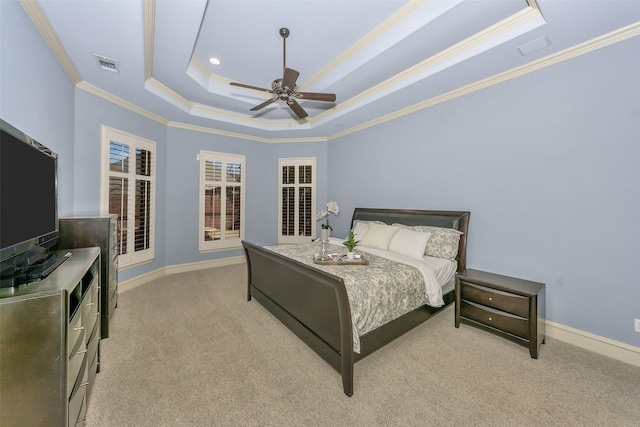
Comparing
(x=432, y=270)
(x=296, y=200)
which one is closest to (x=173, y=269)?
(x=296, y=200)

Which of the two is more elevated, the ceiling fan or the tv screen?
the ceiling fan

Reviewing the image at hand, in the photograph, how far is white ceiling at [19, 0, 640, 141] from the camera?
84.0 inches

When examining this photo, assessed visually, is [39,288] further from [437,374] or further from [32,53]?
[437,374]

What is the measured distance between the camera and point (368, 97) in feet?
12.6

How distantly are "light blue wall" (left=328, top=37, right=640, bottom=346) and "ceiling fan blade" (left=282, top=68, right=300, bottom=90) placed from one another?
7.46ft

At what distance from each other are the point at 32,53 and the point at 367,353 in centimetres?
391

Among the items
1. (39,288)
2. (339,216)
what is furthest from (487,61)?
(39,288)

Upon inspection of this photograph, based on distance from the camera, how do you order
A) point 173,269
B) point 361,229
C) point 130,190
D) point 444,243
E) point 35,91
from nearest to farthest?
point 35,91
point 444,243
point 130,190
point 361,229
point 173,269

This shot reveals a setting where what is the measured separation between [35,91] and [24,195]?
160cm

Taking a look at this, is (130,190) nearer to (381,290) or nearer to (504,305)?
(381,290)

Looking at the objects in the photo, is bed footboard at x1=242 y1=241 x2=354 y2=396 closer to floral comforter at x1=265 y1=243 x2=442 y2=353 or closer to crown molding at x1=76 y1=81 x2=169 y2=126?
floral comforter at x1=265 y1=243 x2=442 y2=353

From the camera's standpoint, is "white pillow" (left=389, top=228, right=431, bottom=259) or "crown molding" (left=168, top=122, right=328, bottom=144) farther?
"crown molding" (left=168, top=122, right=328, bottom=144)

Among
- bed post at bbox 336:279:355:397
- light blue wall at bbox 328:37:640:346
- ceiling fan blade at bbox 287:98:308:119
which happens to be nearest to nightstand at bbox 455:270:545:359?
light blue wall at bbox 328:37:640:346

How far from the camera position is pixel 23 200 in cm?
137
